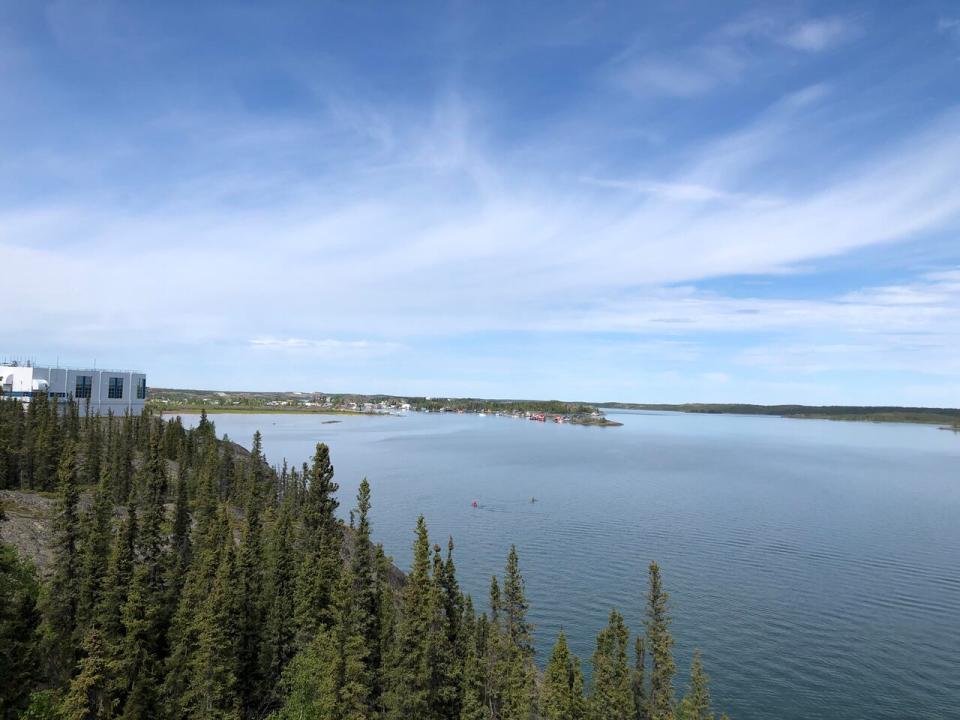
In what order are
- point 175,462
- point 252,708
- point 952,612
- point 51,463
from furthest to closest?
point 175,462
point 51,463
point 952,612
point 252,708

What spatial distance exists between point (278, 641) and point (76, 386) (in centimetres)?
16267

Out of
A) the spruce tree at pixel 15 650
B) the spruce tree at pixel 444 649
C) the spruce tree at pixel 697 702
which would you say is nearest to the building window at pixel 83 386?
the spruce tree at pixel 15 650

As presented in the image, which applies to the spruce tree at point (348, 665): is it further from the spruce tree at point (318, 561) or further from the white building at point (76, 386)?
the white building at point (76, 386)

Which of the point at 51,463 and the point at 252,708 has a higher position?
the point at 51,463

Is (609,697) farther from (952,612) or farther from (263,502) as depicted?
(263,502)

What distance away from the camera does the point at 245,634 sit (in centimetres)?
5828

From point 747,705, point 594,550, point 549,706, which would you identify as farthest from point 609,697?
point 594,550

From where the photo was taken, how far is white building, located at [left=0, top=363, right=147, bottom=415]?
17475 centimetres

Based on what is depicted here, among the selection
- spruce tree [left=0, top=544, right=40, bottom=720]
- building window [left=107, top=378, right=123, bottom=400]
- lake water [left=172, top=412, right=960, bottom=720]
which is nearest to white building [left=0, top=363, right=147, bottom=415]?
building window [left=107, top=378, right=123, bottom=400]

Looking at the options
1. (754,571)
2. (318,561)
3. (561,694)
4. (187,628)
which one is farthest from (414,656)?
(754,571)

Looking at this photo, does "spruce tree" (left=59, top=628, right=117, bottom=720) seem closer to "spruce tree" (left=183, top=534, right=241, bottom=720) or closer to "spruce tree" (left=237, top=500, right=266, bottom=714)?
"spruce tree" (left=183, top=534, right=241, bottom=720)

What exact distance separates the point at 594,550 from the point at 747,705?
170 ft

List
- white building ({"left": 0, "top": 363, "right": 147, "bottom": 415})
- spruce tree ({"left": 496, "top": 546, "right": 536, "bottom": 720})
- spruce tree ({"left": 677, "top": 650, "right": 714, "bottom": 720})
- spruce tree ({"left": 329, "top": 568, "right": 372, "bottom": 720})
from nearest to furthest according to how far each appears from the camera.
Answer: spruce tree ({"left": 329, "top": 568, "right": 372, "bottom": 720}) < spruce tree ({"left": 677, "top": 650, "right": 714, "bottom": 720}) < spruce tree ({"left": 496, "top": 546, "right": 536, "bottom": 720}) < white building ({"left": 0, "top": 363, "right": 147, "bottom": 415})

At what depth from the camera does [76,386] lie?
185 metres
